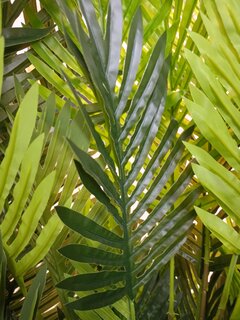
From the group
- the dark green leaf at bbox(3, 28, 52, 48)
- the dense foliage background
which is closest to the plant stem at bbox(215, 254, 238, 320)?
the dense foliage background

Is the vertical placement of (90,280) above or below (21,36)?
below

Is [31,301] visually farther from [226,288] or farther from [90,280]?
[226,288]

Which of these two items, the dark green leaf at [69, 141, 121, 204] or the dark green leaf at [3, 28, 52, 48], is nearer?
the dark green leaf at [69, 141, 121, 204]

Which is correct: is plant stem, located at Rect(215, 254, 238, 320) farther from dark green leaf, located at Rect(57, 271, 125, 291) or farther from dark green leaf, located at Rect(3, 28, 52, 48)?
dark green leaf, located at Rect(3, 28, 52, 48)

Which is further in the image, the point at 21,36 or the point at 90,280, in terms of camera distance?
the point at 21,36

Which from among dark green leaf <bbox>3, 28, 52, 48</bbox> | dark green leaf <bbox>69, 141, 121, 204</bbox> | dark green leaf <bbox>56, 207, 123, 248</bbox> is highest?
dark green leaf <bbox>3, 28, 52, 48</bbox>

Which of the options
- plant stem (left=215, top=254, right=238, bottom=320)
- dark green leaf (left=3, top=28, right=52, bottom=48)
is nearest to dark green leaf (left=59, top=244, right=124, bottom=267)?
plant stem (left=215, top=254, right=238, bottom=320)

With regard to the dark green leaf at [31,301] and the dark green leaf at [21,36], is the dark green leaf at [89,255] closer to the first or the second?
the dark green leaf at [31,301]

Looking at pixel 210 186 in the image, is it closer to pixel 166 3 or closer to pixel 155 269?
pixel 155 269

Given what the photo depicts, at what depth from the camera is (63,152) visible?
0.64 meters

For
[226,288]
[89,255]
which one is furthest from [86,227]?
[226,288]

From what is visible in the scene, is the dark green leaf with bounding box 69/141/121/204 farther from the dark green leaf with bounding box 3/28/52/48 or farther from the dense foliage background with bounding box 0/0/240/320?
the dark green leaf with bounding box 3/28/52/48

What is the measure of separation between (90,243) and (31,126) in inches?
8.0

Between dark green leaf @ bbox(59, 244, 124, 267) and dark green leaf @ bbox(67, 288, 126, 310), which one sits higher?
dark green leaf @ bbox(59, 244, 124, 267)
